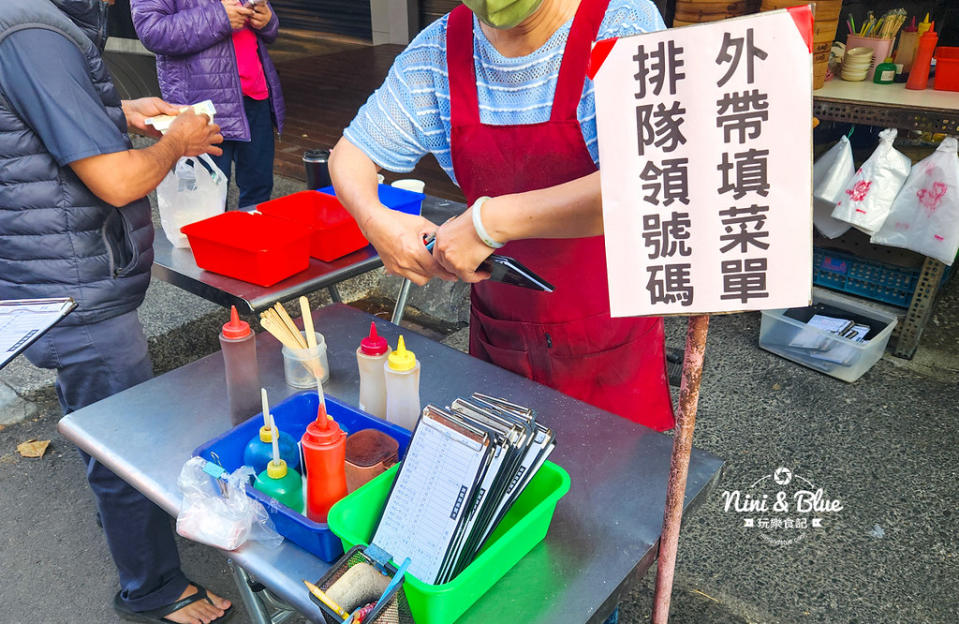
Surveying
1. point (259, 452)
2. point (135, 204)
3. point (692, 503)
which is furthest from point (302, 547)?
point (135, 204)

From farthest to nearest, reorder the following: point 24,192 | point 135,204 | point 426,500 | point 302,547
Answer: point 135,204 < point 24,192 < point 302,547 < point 426,500

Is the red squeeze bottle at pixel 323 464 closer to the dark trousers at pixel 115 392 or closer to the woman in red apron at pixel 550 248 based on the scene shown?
the woman in red apron at pixel 550 248

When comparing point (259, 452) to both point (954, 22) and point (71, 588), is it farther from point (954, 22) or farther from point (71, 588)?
point (954, 22)

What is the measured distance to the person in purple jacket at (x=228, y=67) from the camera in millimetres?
3459

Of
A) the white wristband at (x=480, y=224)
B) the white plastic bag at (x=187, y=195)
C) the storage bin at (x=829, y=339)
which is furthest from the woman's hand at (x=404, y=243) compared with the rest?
the storage bin at (x=829, y=339)

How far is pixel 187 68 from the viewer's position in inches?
143

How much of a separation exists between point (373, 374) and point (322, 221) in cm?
110

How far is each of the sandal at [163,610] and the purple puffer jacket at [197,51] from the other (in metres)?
2.43

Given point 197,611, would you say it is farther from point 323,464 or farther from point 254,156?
point 254,156

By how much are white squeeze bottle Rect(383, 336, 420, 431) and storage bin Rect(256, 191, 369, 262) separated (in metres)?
1.00

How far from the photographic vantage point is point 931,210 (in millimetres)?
3135

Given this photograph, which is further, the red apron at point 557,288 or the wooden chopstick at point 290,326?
the wooden chopstick at point 290,326

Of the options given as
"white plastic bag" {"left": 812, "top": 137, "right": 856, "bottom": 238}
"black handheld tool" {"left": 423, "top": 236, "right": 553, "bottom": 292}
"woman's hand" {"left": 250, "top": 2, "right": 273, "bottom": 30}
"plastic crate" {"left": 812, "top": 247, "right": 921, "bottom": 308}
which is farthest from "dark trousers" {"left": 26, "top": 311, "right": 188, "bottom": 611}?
"plastic crate" {"left": 812, "top": 247, "right": 921, "bottom": 308}

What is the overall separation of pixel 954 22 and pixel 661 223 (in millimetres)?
4423
